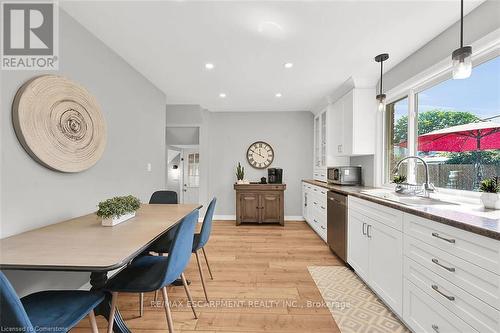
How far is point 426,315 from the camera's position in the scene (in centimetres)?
149

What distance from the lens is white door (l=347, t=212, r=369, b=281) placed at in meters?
2.32

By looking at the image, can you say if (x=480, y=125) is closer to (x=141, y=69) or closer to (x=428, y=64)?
(x=428, y=64)

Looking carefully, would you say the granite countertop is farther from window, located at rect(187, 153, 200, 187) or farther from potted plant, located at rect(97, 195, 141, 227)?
window, located at rect(187, 153, 200, 187)

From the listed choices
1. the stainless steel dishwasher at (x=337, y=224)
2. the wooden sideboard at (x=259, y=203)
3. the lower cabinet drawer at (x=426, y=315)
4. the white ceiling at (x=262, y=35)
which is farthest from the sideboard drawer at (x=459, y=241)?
the wooden sideboard at (x=259, y=203)

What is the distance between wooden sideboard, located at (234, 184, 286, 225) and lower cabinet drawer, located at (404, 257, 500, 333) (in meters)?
3.24

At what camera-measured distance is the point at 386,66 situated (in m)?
2.89

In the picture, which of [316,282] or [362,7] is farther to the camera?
[316,282]

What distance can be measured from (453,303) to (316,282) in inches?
51.9

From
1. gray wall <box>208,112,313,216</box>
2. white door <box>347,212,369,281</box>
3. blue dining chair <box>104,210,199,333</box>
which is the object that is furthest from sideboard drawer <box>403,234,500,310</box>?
gray wall <box>208,112,313,216</box>

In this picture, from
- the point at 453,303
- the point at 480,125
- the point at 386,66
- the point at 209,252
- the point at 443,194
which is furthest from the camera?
the point at 209,252

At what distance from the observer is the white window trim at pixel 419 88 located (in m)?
1.78

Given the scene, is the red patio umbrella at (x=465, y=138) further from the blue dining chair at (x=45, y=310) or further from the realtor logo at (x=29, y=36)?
the realtor logo at (x=29, y=36)

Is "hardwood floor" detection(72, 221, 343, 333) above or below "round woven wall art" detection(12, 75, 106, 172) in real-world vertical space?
below

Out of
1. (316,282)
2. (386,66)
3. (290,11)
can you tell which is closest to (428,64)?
(386,66)
